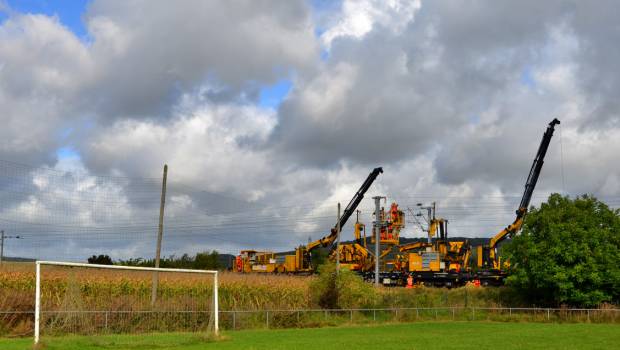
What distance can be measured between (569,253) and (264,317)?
19.9 m

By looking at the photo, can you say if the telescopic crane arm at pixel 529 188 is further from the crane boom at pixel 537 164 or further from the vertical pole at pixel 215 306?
the vertical pole at pixel 215 306

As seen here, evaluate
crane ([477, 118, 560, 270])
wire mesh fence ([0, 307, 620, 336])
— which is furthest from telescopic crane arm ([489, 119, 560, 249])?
wire mesh fence ([0, 307, 620, 336])

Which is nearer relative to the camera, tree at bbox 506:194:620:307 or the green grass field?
the green grass field

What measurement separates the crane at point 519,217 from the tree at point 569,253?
12.6 meters

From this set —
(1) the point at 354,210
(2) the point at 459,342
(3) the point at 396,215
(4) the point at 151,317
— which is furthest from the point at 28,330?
(1) the point at 354,210

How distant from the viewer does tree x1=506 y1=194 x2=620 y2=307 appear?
4138 cm

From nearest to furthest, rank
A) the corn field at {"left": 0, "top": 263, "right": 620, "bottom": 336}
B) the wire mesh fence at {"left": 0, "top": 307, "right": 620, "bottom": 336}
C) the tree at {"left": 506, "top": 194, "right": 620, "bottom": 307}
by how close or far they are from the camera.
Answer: the wire mesh fence at {"left": 0, "top": 307, "right": 620, "bottom": 336} < the corn field at {"left": 0, "top": 263, "right": 620, "bottom": 336} < the tree at {"left": 506, "top": 194, "right": 620, "bottom": 307}

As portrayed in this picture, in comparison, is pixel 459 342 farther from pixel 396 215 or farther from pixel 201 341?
pixel 396 215

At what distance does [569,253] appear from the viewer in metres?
41.7

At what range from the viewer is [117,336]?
24.1 m

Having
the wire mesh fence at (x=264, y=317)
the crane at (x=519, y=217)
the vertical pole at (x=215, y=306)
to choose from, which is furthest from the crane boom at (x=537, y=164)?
the vertical pole at (x=215, y=306)

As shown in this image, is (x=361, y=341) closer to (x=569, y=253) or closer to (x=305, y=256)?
(x=569, y=253)

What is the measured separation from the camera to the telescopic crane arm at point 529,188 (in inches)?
2295

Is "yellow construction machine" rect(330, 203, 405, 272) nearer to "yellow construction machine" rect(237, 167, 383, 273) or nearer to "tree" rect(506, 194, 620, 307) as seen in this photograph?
"yellow construction machine" rect(237, 167, 383, 273)
